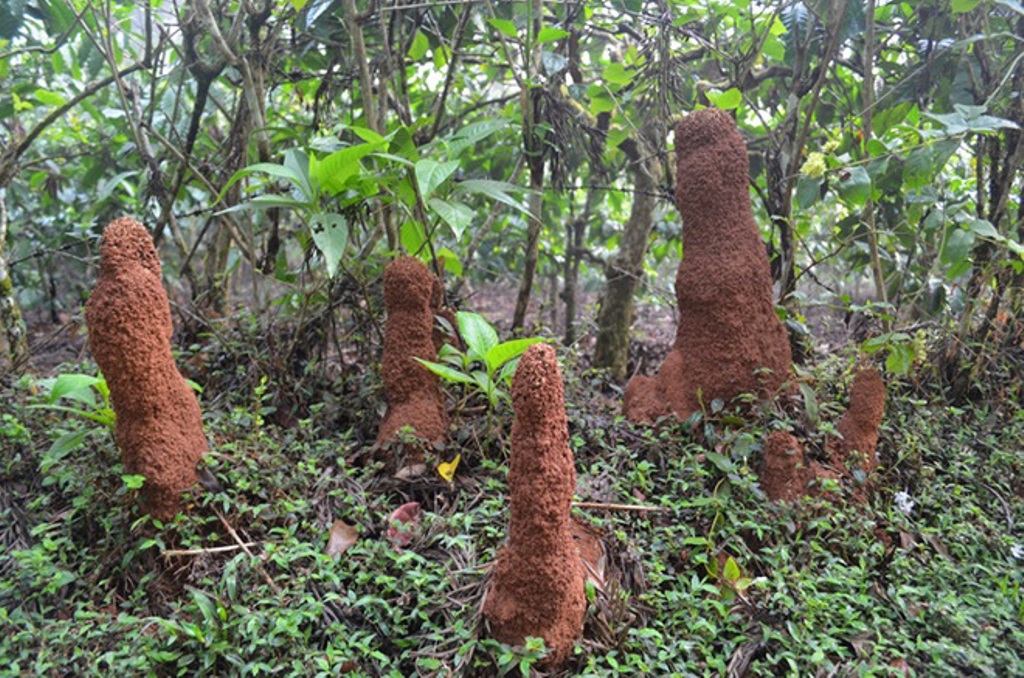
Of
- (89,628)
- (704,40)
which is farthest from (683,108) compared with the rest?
(89,628)

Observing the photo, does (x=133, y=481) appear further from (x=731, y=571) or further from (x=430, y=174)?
(x=731, y=571)

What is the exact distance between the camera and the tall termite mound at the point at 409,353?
10.1 ft

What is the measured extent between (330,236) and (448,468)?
0.99 metres

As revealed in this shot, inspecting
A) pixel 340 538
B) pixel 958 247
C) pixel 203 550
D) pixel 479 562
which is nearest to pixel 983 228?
pixel 958 247

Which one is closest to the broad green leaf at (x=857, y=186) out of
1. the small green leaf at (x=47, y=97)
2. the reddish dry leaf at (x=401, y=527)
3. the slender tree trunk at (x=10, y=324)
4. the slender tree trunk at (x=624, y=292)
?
the slender tree trunk at (x=624, y=292)

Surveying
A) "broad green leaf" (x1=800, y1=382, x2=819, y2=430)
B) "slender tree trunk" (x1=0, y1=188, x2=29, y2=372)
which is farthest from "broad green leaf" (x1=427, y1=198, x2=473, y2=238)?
"slender tree trunk" (x1=0, y1=188, x2=29, y2=372)

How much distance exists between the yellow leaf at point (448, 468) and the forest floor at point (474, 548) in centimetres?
4

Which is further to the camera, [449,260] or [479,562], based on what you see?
[449,260]

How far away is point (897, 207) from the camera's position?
14.2 feet

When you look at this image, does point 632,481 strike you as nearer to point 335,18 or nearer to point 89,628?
point 89,628

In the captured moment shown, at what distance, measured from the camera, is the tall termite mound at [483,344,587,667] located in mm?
2121

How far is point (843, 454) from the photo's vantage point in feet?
10.2

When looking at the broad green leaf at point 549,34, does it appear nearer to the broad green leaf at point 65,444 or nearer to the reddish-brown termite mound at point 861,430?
the reddish-brown termite mound at point 861,430

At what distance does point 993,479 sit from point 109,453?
11.6 ft
